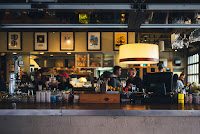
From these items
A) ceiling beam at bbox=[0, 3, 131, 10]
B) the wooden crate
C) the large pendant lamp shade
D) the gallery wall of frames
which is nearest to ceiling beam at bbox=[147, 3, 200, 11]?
ceiling beam at bbox=[0, 3, 131, 10]

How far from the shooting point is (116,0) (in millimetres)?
3826

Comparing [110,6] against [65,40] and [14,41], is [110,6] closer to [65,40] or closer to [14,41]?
[65,40]

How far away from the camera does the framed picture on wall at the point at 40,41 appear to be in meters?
7.44

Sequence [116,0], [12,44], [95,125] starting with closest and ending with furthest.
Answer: [95,125] → [116,0] → [12,44]

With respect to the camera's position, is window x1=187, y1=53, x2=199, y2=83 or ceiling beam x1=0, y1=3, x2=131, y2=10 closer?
ceiling beam x1=0, y1=3, x2=131, y2=10

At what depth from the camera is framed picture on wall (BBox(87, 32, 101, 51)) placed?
745 centimetres

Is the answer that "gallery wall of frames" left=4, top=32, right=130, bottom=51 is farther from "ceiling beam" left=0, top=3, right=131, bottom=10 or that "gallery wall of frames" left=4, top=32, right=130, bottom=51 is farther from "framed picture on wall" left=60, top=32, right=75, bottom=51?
"ceiling beam" left=0, top=3, right=131, bottom=10

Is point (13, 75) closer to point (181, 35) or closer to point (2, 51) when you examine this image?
point (181, 35)

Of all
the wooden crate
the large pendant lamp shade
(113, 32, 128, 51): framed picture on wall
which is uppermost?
(113, 32, 128, 51): framed picture on wall

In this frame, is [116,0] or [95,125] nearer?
[95,125]

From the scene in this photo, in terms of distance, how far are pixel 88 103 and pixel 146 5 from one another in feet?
4.71

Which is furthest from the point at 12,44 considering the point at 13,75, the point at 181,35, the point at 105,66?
the point at 181,35

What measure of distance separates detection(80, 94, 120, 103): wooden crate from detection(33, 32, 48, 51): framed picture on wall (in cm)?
496

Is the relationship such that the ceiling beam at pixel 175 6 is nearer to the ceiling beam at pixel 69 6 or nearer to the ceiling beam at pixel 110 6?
the ceiling beam at pixel 110 6
